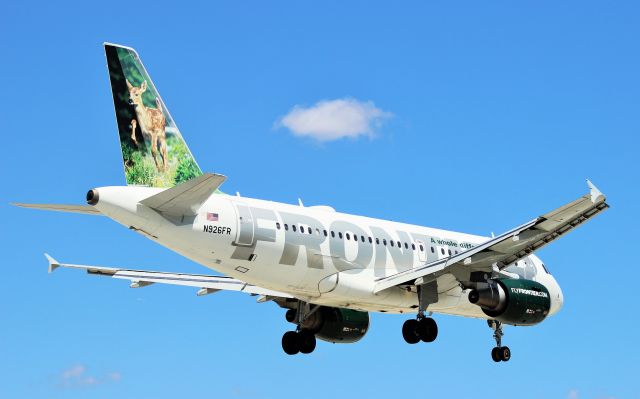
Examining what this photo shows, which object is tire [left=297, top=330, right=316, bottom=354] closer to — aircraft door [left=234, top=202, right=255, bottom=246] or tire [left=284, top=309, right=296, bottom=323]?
tire [left=284, top=309, right=296, bottom=323]

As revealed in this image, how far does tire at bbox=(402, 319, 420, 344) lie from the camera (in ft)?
106

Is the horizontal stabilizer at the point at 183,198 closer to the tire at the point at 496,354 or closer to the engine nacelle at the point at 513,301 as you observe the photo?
the engine nacelle at the point at 513,301

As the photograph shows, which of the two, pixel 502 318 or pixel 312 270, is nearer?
pixel 312 270

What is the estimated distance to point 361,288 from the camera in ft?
104

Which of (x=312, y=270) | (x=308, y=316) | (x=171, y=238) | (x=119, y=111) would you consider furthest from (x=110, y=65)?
(x=308, y=316)

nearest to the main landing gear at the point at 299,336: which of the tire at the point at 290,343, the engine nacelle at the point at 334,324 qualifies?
the tire at the point at 290,343

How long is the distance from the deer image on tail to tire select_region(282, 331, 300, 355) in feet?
27.2

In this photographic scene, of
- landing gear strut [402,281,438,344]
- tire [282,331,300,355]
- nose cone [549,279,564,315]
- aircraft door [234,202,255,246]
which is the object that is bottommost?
tire [282,331,300,355]

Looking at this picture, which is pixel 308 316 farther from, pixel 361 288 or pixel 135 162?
pixel 135 162

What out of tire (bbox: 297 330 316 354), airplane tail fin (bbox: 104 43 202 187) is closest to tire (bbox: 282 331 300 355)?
tire (bbox: 297 330 316 354)

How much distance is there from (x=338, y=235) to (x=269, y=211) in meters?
2.79

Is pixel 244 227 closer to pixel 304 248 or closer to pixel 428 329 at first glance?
pixel 304 248

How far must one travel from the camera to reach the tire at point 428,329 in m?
32.2

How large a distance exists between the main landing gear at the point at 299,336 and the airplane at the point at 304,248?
0.04 metres
